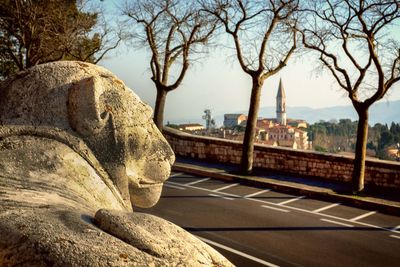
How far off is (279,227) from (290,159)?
243 inches

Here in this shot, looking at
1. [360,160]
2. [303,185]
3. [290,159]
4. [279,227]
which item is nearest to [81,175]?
[279,227]

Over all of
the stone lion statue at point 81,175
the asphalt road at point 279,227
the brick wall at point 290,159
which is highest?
the stone lion statue at point 81,175

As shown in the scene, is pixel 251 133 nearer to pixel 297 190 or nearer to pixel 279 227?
pixel 297 190

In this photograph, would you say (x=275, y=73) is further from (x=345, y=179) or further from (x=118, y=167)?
(x=118, y=167)

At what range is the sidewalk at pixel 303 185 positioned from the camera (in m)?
13.3

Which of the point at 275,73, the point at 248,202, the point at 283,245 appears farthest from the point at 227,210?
the point at 275,73

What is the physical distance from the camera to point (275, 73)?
1736 centimetres

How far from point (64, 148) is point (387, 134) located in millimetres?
72030

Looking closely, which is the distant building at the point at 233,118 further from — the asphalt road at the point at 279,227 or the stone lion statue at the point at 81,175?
the stone lion statue at the point at 81,175

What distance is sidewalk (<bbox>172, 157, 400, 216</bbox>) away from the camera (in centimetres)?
1328

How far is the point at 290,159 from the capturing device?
1714cm

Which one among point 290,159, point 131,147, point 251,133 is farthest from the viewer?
point 251,133

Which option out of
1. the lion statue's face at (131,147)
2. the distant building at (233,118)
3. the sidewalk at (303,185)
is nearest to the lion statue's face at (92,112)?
the lion statue's face at (131,147)

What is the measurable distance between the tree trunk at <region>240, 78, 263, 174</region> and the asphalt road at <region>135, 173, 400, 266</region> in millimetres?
1707
